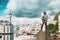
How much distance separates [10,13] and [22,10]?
29 cm

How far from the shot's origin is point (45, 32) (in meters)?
4.97

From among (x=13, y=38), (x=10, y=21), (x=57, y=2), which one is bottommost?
(x=13, y=38)

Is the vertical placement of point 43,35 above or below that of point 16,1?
below

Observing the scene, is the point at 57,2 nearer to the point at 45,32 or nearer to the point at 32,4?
the point at 32,4

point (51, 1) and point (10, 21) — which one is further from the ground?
point (51, 1)

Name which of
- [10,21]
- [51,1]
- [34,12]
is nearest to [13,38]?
[10,21]

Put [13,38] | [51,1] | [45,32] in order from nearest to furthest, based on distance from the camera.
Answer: [45,32] → [51,1] → [13,38]

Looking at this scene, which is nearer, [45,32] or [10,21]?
[45,32]

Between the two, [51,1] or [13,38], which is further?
[13,38]

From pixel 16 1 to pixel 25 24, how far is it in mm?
612

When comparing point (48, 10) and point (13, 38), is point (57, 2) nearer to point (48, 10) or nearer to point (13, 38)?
point (48, 10)

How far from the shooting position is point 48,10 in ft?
18.9

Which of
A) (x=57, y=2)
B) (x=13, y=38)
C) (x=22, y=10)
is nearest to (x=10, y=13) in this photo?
(x=22, y=10)

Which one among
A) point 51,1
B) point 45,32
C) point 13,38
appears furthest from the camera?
point 13,38
